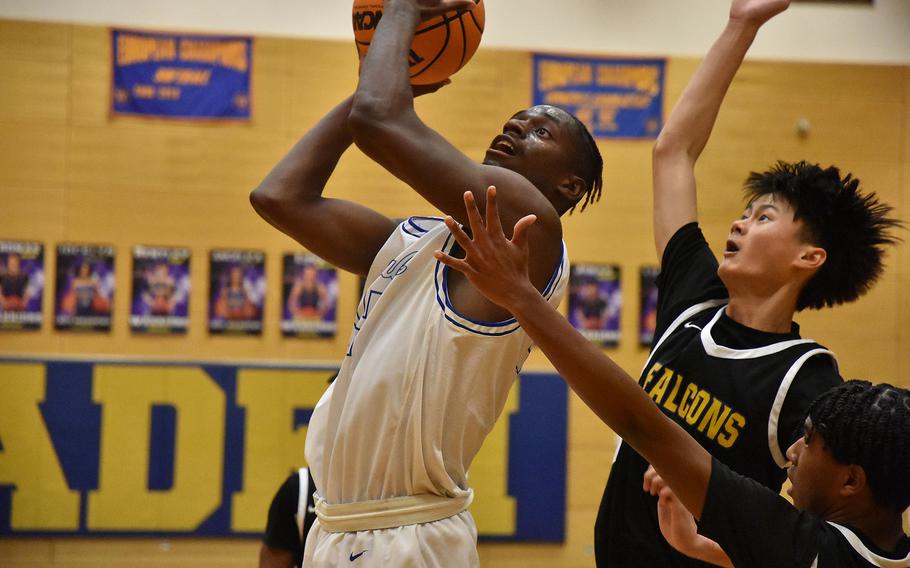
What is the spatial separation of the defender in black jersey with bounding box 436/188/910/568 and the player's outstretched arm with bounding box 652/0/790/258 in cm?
126

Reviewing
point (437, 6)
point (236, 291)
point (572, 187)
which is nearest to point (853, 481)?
point (572, 187)

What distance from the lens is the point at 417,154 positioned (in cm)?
219

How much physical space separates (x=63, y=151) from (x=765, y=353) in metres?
5.73

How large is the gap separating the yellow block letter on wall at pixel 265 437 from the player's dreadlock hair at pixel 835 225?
4.55 m

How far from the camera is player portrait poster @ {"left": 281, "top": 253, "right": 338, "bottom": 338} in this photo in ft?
23.3

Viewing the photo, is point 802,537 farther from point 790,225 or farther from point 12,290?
point 12,290

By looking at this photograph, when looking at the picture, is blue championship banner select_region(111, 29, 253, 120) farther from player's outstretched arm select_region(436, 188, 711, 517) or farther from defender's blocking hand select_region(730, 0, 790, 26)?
player's outstretched arm select_region(436, 188, 711, 517)

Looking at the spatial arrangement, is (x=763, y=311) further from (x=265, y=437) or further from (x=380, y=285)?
(x=265, y=437)

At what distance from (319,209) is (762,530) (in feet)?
4.52

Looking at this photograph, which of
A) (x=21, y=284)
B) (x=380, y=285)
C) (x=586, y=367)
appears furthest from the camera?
(x=21, y=284)

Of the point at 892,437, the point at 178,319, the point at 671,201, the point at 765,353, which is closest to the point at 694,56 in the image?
the point at 178,319

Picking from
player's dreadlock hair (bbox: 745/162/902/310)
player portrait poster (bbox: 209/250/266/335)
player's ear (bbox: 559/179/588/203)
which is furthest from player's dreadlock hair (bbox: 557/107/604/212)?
player portrait poster (bbox: 209/250/266/335)

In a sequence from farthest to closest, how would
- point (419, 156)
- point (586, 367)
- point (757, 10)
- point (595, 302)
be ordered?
point (595, 302) → point (757, 10) → point (419, 156) → point (586, 367)

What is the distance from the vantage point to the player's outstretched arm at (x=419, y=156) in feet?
7.16
